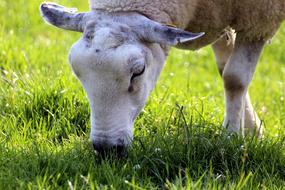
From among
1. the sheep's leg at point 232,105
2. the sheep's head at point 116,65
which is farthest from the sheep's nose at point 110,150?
the sheep's leg at point 232,105

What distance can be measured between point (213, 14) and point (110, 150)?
4.68 feet

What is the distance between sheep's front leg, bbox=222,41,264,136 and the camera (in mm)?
5965

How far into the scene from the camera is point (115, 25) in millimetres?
4961

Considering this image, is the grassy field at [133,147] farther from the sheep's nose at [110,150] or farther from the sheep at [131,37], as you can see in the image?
the sheep at [131,37]

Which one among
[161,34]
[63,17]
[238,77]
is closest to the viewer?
[161,34]

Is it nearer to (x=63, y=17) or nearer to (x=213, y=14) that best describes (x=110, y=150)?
(x=63, y=17)

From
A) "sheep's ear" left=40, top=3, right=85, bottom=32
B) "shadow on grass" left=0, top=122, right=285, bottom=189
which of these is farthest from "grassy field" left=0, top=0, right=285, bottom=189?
"sheep's ear" left=40, top=3, right=85, bottom=32

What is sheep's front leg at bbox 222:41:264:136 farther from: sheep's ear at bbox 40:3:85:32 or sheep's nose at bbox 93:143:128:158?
sheep's ear at bbox 40:3:85:32

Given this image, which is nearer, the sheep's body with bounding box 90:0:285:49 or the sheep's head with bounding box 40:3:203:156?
the sheep's head with bounding box 40:3:203:156

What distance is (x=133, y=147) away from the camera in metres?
4.98

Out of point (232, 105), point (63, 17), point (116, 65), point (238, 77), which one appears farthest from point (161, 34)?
point (232, 105)

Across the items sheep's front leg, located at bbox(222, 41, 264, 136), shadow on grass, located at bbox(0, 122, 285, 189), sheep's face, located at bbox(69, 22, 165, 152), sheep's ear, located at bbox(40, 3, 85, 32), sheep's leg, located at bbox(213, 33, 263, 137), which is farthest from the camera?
sheep's leg, located at bbox(213, 33, 263, 137)

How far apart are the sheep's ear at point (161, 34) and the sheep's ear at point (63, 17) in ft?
1.46

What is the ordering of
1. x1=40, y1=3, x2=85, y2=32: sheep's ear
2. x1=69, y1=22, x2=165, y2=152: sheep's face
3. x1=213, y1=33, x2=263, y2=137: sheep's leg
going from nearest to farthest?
x1=69, y1=22, x2=165, y2=152: sheep's face
x1=40, y1=3, x2=85, y2=32: sheep's ear
x1=213, y1=33, x2=263, y2=137: sheep's leg
